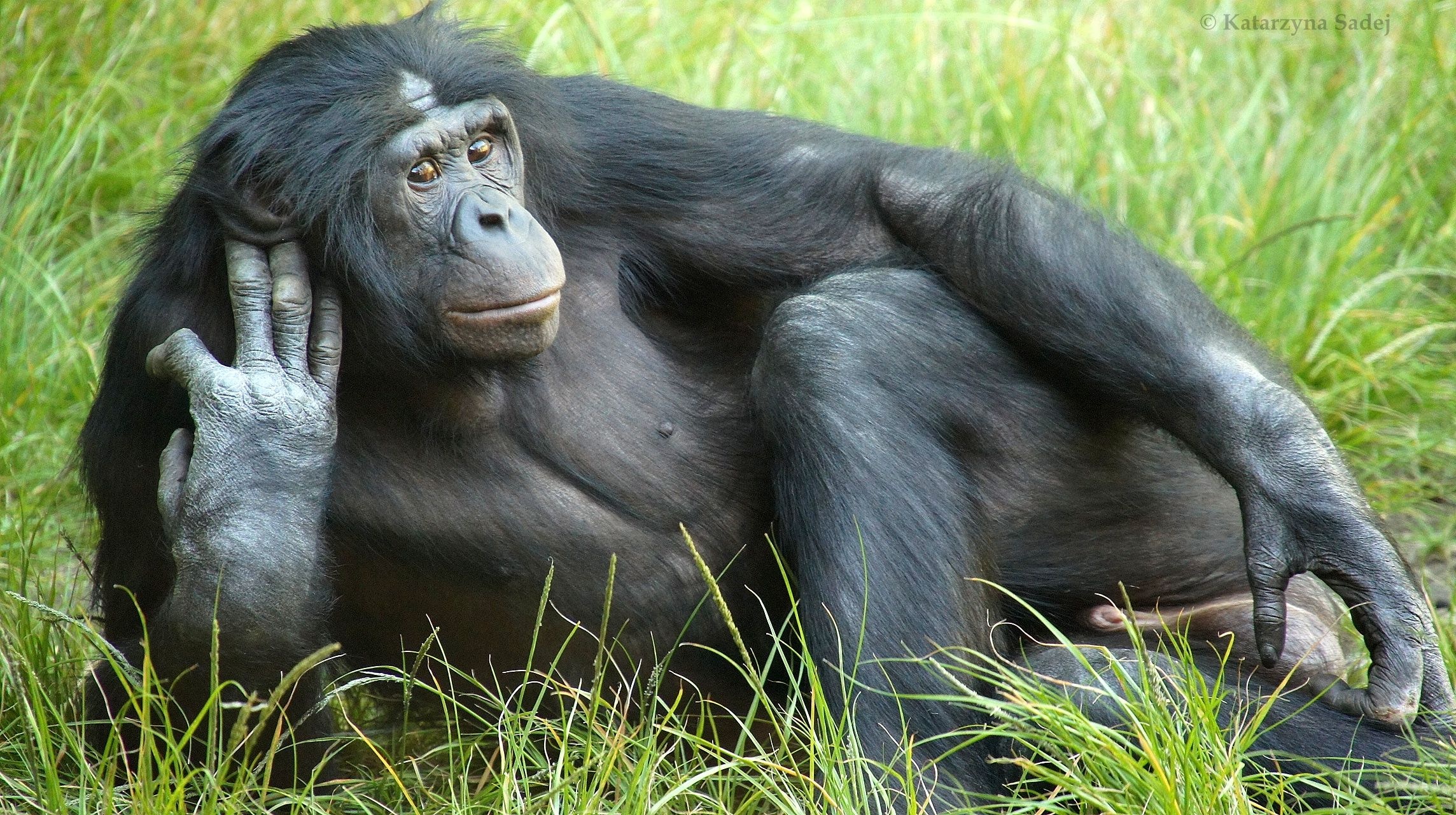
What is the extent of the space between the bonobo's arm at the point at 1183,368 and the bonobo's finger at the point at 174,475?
1746mm

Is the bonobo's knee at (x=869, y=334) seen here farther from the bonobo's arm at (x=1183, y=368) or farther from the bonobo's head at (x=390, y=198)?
the bonobo's head at (x=390, y=198)

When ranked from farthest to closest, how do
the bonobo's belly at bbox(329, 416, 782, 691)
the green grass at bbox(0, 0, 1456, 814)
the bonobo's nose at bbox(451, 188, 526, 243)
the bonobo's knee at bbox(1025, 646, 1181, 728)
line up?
the green grass at bbox(0, 0, 1456, 814) → the bonobo's belly at bbox(329, 416, 782, 691) → the bonobo's nose at bbox(451, 188, 526, 243) → the bonobo's knee at bbox(1025, 646, 1181, 728)

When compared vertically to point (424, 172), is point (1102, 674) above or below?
below

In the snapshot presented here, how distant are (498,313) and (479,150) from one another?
0.48 meters

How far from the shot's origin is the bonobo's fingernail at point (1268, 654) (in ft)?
10.6

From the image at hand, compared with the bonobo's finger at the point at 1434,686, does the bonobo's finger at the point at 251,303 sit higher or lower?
higher

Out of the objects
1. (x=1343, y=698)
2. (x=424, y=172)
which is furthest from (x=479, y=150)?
(x=1343, y=698)

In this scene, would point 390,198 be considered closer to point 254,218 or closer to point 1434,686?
point 254,218

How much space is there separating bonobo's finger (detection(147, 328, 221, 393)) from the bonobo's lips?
510 mm

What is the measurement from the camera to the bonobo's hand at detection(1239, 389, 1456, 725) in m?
3.15

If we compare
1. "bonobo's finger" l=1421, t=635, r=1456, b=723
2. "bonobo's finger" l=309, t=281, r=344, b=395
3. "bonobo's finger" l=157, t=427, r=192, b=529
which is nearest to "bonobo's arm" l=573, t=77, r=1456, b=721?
"bonobo's finger" l=1421, t=635, r=1456, b=723

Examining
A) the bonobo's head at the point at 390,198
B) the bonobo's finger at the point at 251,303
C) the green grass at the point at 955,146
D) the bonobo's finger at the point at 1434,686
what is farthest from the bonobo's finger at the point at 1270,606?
the bonobo's finger at the point at 251,303

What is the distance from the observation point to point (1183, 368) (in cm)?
345

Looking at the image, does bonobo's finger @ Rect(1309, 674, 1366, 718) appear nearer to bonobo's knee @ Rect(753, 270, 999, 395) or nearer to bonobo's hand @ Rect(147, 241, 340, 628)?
bonobo's knee @ Rect(753, 270, 999, 395)
